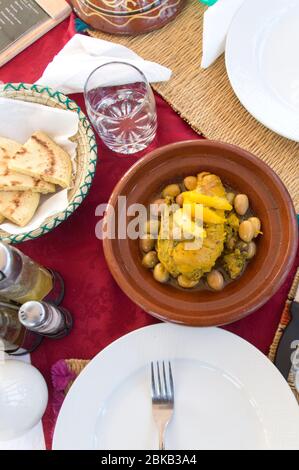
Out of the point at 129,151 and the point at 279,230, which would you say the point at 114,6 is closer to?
the point at 129,151

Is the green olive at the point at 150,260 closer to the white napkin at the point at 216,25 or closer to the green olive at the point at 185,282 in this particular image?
the green olive at the point at 185,282

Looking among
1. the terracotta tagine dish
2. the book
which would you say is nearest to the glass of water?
the terracotta tagine dish

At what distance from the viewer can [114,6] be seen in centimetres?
100

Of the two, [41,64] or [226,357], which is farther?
[41,64]

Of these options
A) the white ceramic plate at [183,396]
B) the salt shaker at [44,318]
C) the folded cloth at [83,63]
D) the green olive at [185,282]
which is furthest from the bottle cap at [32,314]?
the folded cloth at [83,63]

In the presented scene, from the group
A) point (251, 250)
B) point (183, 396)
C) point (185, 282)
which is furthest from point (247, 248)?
point (183, 396)

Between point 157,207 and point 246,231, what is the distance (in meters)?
0.15

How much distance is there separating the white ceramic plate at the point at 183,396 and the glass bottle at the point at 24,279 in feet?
0.52

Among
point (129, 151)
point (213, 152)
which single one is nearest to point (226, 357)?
point (213, 152)

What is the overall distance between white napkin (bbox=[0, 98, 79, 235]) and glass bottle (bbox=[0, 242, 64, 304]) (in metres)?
0.10

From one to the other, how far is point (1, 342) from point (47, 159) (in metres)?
0.33

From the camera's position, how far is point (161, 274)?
0.81 metres

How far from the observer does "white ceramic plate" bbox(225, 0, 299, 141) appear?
36.9 inches
